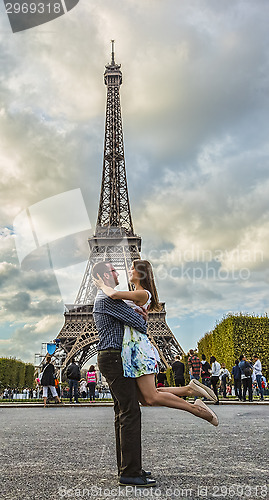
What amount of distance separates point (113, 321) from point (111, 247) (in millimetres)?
44831

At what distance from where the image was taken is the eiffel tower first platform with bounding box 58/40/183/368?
4041 centimetres

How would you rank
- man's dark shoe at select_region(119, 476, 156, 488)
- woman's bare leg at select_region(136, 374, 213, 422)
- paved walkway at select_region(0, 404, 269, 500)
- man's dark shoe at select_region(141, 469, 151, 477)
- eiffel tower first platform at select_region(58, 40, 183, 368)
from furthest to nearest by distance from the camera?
1. eiffel tower first platform at select_region(58, 40, 183, 368)
2. woman's bare leg at select_region(136, 374, 213, 422)
3. man's dark shoe at select_region(141, 469, 151, 477)
4. man's dark shoe at select_region(119, 476, 156, 488)
5. paved walkway at select_region(0, 404, 269, 500)

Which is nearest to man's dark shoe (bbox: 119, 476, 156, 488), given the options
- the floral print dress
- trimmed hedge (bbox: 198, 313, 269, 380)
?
the floral print dress

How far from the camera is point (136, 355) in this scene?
3604 millimetres

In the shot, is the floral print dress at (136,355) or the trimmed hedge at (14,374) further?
the trimmed hedge at (14,374)

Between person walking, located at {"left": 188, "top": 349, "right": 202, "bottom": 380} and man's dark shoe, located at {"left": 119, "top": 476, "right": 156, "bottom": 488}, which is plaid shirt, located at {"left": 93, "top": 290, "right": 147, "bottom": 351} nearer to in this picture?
man's dark shoe, located at {"left": 119, "top": 476, "right": 156, "bottom": 488}

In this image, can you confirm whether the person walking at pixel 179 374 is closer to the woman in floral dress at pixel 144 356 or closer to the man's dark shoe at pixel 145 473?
the woman in floral dress at pixel 144 356

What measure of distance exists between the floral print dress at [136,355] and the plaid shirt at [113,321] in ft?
0.18

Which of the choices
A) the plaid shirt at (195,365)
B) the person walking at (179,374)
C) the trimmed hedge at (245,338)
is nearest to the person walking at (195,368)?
the plaid shirt at (195,365)

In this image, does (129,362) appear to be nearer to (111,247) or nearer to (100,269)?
(100,269)

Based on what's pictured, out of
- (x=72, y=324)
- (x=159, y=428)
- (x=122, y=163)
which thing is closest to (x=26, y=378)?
(x=72, y=324)

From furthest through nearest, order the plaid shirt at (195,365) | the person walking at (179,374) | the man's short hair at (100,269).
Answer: the person walking at (179,374)
the plaid shirt at (195,365)
the man's short hair at (100,269)

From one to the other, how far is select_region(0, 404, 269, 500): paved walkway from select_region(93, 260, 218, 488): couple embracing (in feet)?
0.76

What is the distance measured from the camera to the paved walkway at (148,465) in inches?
126
